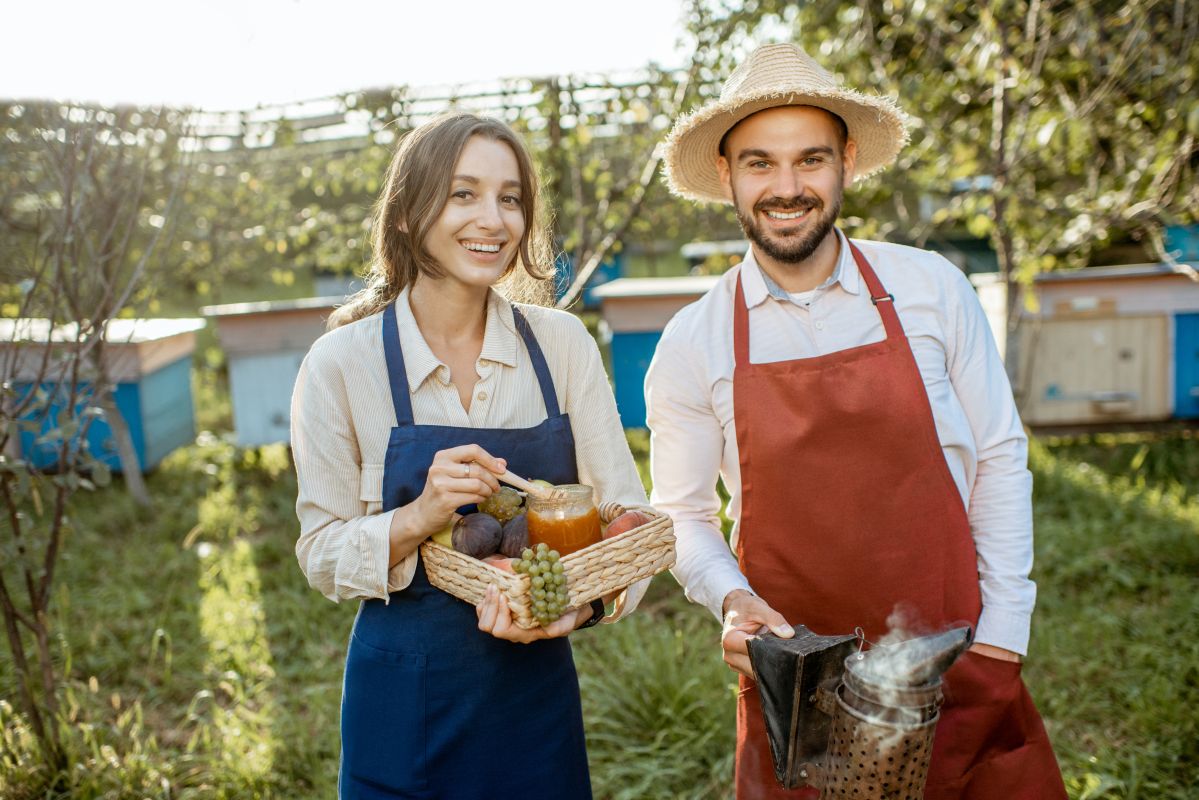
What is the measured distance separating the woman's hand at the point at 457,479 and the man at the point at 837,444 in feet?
1.96

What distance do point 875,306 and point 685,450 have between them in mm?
560

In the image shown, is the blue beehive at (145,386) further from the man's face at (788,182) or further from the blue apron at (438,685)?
the man's face at (788,182)

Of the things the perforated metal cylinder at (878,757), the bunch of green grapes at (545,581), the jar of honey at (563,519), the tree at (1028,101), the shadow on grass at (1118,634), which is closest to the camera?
the perforated metal cylinder at (878,757)

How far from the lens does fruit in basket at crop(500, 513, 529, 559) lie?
1.90 metres

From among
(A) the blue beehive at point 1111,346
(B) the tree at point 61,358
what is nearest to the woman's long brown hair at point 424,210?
(B) the tree at point 61,358

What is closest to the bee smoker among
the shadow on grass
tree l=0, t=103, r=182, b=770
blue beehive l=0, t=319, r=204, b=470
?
the shadow on grass

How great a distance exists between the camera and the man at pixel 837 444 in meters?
2.14

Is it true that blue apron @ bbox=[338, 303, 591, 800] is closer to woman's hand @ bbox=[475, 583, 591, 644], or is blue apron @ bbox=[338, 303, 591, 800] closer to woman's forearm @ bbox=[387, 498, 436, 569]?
woman's forearm @ bbox=[387, 498, 436, 569]

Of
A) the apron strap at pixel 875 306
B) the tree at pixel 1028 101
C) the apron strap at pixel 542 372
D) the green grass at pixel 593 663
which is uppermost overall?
the tree at pixel 1028 101

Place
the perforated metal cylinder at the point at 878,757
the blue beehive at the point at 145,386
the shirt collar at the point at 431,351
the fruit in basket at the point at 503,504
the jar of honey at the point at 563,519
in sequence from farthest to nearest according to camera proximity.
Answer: the blue beehive at the point at 145,386 < the shirt collar at the point at 431,351 < the fruit in basket at the point at 503,504 < the jar of honey at the point at 563,519 < the perforated metal cylinder at the point at 878,757

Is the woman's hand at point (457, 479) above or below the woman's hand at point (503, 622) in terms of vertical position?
above

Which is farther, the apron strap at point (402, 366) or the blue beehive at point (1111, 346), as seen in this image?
the blue beehive at point (1111, 346)

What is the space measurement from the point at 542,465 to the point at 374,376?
400mm

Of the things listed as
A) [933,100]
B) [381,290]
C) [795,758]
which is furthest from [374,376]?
[933,100]
